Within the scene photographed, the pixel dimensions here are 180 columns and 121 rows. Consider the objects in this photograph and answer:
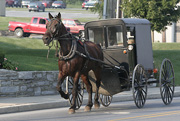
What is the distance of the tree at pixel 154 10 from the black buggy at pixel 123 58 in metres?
18.2

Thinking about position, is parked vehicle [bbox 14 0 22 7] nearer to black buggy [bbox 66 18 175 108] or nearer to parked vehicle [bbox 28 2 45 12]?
parked vehicle [bbox 28 2 45 12]

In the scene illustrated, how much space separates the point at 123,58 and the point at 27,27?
2732 centimetres

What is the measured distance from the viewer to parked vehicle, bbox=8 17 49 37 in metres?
39.4

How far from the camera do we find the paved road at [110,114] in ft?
37.7

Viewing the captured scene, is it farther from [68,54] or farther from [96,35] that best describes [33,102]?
[96,35]

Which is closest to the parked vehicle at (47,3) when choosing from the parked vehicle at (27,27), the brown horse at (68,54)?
the parked vehicle at (27,27)

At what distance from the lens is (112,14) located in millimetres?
24500

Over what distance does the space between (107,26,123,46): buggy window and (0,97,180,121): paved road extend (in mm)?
2020

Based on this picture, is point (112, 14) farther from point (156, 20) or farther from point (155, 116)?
point (155, 116)

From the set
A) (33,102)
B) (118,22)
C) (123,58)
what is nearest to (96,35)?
(118,22)

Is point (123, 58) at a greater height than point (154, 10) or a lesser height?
lesser

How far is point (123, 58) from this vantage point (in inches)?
542

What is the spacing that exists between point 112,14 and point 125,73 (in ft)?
36.3

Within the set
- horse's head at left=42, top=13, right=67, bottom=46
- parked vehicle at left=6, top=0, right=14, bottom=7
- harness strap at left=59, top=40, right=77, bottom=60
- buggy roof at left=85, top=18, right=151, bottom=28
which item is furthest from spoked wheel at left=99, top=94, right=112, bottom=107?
parked vehicle at left=6, top=0, right=14, bottom=7
